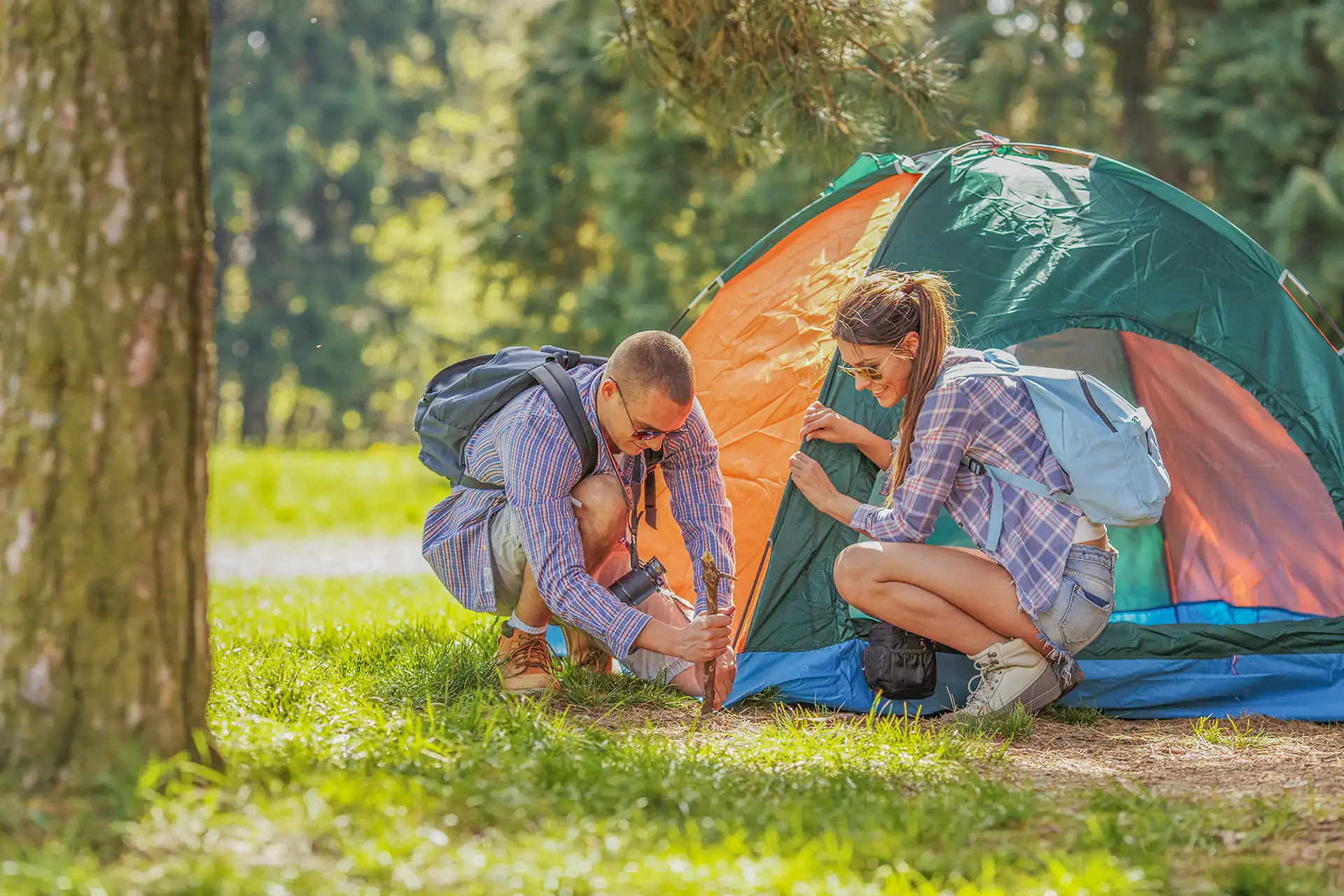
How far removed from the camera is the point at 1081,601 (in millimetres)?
3693

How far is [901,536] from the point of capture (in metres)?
3.75

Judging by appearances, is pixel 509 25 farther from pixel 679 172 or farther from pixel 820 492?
pixel 820 492

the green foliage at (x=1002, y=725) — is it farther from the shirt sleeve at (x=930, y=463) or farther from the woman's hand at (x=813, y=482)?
the woman's hand at (x=813, y=482)

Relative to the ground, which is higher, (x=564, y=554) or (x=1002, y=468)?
(x=1002, y=468)

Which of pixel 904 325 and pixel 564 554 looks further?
pixel 904 325

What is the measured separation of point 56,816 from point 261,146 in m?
18.2

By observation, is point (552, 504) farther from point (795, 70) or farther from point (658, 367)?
point (795, 70)

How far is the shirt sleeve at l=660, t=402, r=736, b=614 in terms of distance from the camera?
3.95 m

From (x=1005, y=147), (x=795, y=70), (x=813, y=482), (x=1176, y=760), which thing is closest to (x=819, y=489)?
(x=813, y=482)

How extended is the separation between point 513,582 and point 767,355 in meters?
1.29

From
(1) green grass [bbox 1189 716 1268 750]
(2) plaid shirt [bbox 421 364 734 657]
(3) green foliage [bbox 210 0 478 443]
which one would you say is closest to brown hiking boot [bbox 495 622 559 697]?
(2) plaid shirt [bbox 421 364 734 657]

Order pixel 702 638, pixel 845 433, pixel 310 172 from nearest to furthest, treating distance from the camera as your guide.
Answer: pixel 702 638 < pixel 845 433 < pixel 310 172

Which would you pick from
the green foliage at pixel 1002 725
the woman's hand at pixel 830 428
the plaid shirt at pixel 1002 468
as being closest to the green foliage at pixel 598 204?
the woman's hand at pixel 830 428

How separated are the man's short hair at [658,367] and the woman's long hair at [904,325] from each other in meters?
0.53
